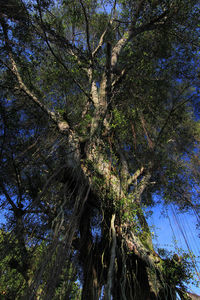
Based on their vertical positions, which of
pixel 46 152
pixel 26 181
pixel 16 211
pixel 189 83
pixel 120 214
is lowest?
pixel 120 214

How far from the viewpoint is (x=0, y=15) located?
336 centimetres

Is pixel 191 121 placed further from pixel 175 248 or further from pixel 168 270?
pixel 168 270

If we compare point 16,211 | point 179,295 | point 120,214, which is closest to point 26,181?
point 16,211

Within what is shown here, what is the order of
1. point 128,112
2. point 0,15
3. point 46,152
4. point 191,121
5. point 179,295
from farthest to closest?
point 191,121
point 128,112
point 46,152
point 0,15
point 179,295

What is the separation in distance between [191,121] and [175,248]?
5055 mm

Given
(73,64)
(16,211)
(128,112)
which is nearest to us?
(16,211)

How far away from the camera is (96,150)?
140 inches

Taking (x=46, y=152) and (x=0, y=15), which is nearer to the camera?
(x=0, y=15)

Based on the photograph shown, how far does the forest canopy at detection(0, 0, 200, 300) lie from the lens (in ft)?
8.63

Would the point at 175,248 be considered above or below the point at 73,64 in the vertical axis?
below

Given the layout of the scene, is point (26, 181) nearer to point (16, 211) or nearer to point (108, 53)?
point (16, 211)

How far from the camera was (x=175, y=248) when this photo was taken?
126 inches

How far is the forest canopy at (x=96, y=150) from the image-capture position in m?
2.63

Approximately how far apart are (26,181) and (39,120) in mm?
1920
